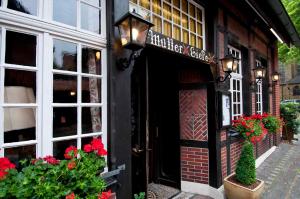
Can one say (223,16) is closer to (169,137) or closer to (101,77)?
(169,137)

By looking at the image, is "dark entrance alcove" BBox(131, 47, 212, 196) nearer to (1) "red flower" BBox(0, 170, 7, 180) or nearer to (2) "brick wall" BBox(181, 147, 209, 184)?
(2) "brick wall" BBox(181, 147, 209, 184)

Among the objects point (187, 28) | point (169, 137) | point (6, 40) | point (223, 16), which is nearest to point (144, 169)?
point (169, 137)

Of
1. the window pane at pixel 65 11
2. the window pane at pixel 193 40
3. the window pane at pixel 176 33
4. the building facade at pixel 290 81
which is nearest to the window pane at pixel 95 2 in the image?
the window pane at pixel 65 11

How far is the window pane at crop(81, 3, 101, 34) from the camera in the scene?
2.35 m

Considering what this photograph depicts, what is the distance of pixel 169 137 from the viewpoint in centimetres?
472

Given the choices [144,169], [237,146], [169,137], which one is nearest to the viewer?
[144,169]

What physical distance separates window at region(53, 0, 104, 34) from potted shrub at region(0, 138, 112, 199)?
1.22 meters

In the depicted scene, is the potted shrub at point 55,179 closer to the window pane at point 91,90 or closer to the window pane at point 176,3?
the window pane at point 91,90

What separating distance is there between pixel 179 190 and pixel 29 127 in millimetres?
3385

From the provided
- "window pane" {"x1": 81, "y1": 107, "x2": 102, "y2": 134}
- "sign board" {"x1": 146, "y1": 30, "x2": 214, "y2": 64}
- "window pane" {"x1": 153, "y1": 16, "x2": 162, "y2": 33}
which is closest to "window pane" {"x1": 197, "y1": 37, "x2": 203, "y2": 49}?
"sign board" {"x1": 146, "y1": 30, "x2": 214, "y2": 64}

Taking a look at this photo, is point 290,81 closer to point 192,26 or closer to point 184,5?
point 192,26

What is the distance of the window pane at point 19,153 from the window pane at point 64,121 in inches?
8.8

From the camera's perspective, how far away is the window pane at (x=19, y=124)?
5.86ft

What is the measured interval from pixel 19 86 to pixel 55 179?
843 mm
